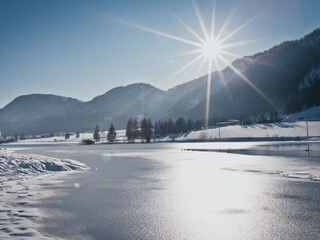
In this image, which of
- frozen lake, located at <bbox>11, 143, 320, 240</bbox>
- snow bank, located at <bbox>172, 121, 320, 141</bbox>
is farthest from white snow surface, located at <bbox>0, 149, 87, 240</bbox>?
snow bank, located at <bbox>172, 121, 320, 141</bbox>

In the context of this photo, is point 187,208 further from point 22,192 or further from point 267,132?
point 267,132

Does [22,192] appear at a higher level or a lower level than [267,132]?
lower

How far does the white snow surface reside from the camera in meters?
12.0

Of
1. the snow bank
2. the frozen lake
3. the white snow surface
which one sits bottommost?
the frozen lake

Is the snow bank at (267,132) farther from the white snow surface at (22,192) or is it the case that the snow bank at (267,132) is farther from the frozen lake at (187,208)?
the frozen lake at (187,208)

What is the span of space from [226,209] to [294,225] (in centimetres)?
364

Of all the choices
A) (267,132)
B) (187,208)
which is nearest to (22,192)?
(187,208)

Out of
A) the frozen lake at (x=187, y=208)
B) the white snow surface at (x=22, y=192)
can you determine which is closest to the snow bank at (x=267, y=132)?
the white snow surface at (x=22, y=192)

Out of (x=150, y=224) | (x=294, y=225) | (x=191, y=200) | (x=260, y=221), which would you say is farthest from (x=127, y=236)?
(x=191, y=200)

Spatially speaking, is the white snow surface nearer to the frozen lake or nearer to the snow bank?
the frozen lake

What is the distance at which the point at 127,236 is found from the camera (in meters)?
11.1

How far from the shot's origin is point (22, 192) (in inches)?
806

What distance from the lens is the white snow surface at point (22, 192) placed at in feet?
39.5

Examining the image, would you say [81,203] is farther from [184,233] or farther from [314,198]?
[314,198]
